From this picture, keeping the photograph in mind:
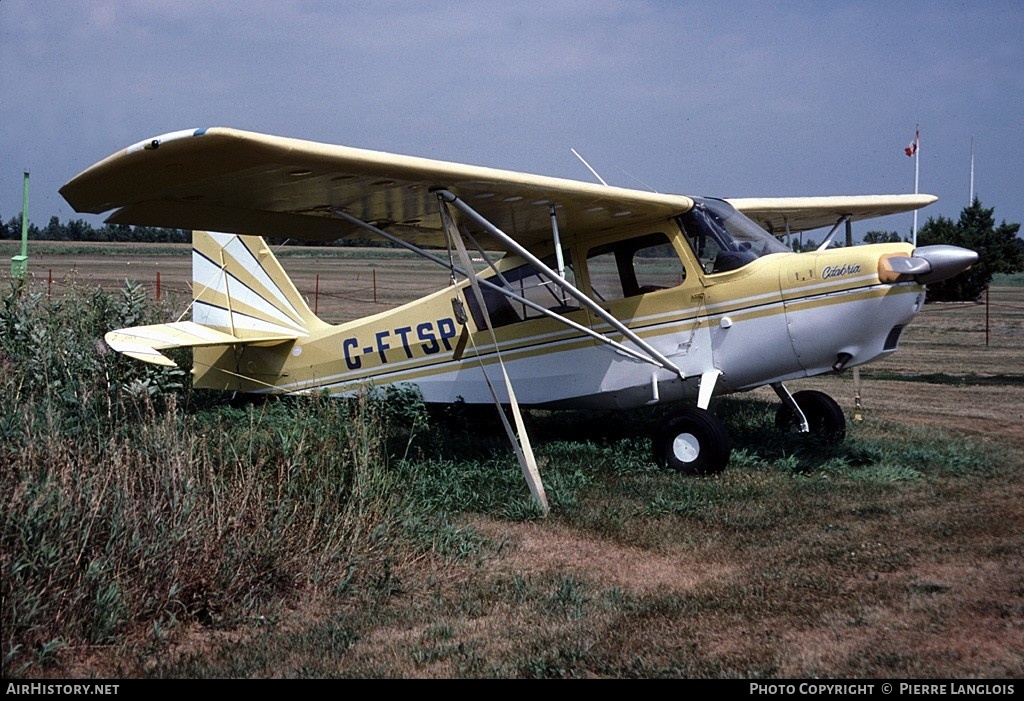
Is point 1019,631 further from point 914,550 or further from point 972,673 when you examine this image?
point 914,550

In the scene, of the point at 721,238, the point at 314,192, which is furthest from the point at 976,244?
the point at 314,192

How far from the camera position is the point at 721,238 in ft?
28.0

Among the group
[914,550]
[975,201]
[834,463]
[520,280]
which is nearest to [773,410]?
[834,463]

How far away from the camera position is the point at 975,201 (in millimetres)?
39406

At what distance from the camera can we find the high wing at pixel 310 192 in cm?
599

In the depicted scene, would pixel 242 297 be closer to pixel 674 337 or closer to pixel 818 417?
pixel 674 337

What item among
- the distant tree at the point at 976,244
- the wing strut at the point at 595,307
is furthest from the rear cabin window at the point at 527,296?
the distant tree at the point at 976,244

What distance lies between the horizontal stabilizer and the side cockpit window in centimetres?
413

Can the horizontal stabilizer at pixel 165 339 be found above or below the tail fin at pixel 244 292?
below

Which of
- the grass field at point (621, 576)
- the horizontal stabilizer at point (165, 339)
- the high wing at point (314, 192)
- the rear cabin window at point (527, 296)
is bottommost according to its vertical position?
the grass field at point (621, 576)

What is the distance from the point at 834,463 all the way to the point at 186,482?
5738 millimetres

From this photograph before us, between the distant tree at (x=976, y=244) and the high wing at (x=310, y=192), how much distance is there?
91.9 feet

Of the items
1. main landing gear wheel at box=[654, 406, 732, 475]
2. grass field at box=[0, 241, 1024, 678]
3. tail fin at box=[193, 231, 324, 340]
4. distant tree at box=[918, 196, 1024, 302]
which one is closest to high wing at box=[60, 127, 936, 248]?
grass field at box=[0, 241, 1024, 678]

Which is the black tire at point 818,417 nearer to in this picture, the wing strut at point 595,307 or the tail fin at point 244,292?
the wing strut at point 595,307
